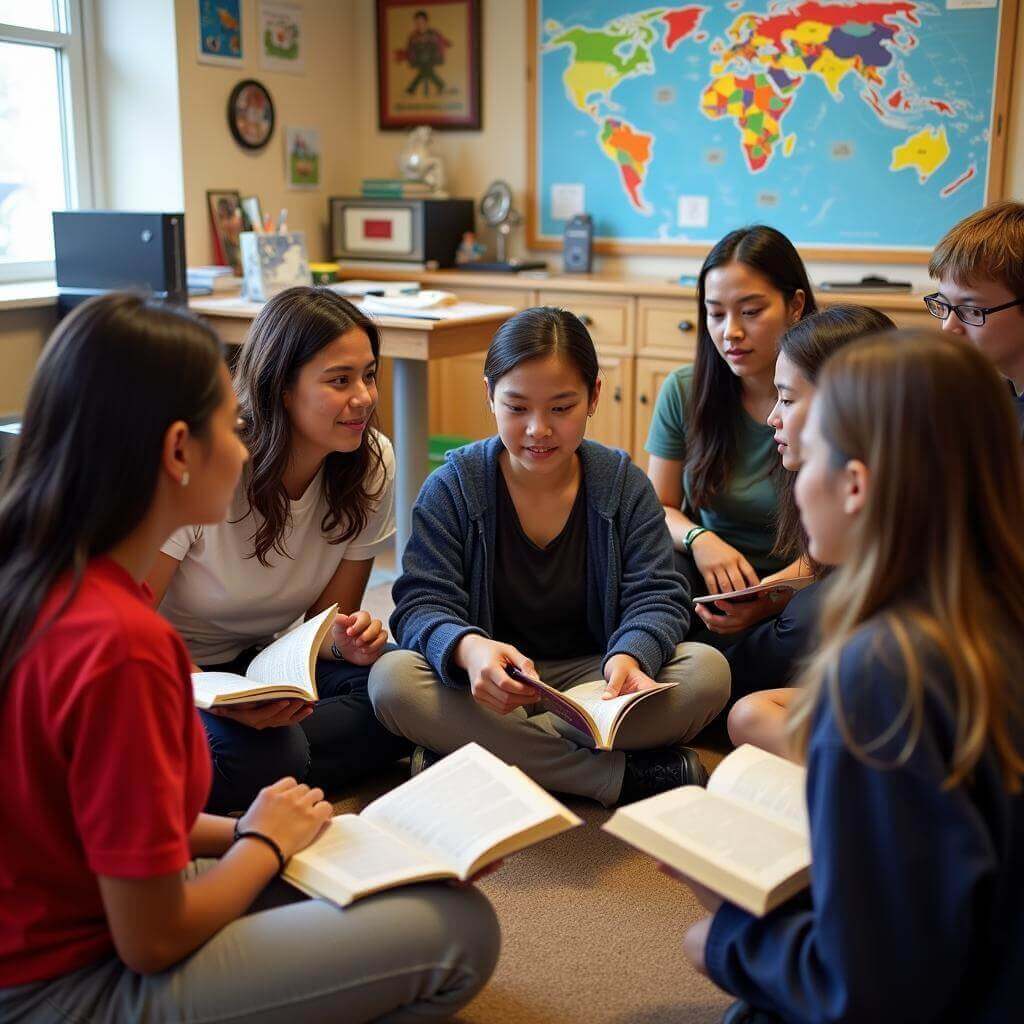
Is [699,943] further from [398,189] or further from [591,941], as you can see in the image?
[398,189]

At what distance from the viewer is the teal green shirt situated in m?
2.35

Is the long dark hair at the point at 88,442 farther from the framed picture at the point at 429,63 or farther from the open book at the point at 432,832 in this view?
the framed picture at the point at 429,63

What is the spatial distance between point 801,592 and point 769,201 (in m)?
2.25

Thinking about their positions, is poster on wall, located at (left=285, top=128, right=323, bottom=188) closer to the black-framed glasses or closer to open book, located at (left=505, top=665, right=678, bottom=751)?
the black-framed glasses

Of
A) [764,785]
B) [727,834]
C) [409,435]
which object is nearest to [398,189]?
[409,435]

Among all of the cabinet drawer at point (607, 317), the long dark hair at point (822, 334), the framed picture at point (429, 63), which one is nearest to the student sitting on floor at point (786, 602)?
the long dark hair at point (822, 334)

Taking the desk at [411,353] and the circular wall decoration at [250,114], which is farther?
the circular wall decoration at [250,114]

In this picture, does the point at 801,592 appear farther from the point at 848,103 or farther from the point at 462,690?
the point at 848,103

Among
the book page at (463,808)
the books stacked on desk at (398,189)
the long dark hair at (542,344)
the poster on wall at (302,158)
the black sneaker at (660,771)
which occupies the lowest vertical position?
the black sneaker at (660,771)

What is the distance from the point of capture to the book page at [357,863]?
1230mm

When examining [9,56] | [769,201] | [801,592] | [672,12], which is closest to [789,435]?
[801,592]

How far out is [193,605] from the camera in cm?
198

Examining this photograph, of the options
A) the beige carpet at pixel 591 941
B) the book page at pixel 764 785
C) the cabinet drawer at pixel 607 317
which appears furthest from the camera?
the cabinet drawer at pixel 607 317

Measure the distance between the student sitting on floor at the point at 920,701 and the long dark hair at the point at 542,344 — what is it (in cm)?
89
